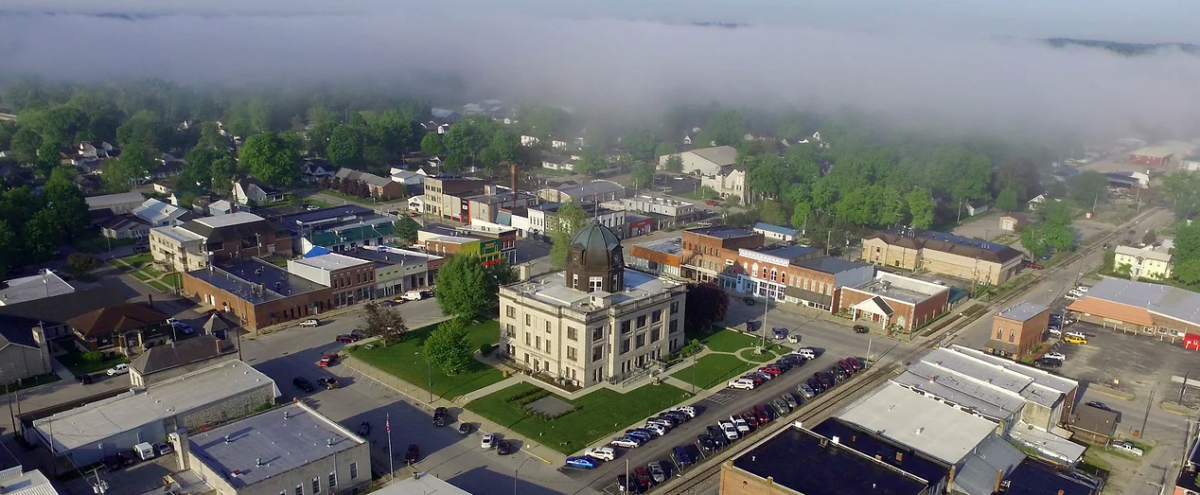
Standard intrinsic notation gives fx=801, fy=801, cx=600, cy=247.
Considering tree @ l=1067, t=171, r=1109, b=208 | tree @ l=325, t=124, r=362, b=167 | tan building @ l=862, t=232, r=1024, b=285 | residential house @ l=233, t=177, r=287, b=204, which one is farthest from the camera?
tree @ l=325, t=124, r=362, b=167

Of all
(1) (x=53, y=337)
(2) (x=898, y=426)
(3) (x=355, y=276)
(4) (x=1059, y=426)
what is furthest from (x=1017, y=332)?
(1) (x=53, y=337)

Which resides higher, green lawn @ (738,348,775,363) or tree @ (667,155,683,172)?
tree @ (667,155,683,172)

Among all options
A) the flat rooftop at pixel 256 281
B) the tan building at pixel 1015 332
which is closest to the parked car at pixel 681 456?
the tan building at pixel 1015 332

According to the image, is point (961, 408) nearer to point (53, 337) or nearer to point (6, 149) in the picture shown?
point (53, 337)

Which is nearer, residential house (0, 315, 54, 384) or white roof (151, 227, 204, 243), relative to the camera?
residential house (0, 315, 54, 384)

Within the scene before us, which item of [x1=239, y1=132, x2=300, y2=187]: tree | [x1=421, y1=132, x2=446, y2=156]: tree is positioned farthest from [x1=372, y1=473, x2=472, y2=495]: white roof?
[x1=421, y1=132, x2=446, y2=156]: tree

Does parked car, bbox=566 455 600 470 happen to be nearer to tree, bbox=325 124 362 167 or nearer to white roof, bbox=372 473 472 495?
white roof, bbox=372 473 472 495
